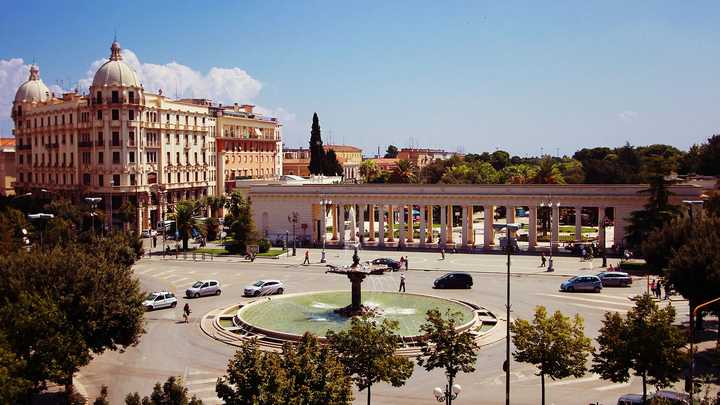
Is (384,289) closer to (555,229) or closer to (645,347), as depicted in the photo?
(555,229)

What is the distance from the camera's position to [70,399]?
2600cm

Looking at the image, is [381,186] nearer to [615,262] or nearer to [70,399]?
[615,262]

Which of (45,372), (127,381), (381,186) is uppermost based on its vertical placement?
(381,186)

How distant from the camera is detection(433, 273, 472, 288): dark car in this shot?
50.2 m

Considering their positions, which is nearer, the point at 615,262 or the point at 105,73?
the point at 615,262

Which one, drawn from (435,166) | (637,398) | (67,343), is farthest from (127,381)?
(435,166)

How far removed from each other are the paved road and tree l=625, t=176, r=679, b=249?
18.9ft

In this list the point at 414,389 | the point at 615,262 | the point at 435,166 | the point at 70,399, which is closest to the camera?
the point at 70,399

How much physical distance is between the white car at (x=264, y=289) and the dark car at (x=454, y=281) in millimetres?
11837

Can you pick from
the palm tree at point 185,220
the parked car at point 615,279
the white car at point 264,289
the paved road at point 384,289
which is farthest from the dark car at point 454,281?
the palm tree at point 185,220

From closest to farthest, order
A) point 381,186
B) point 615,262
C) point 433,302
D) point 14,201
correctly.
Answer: point 433,302, point 615,262, point 381,186, point 14,201

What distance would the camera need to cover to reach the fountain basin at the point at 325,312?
35.7 meters

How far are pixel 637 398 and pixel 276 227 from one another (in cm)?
6035

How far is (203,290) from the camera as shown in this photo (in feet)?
158
